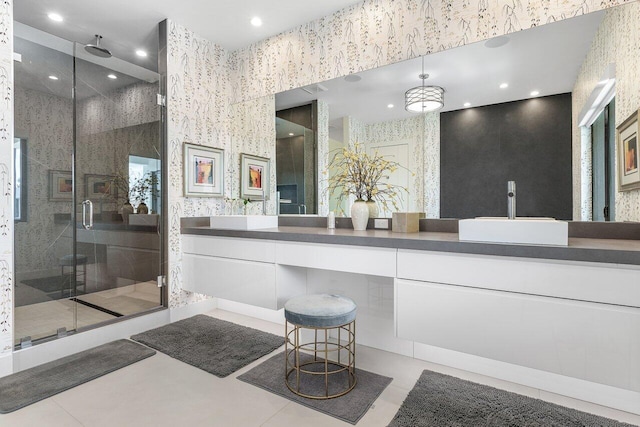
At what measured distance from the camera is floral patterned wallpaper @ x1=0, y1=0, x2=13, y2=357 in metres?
2.10

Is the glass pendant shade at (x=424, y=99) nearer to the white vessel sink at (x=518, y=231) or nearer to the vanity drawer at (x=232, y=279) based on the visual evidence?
the white vessel sink at (x=518, y=231)

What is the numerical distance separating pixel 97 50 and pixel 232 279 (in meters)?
2.26

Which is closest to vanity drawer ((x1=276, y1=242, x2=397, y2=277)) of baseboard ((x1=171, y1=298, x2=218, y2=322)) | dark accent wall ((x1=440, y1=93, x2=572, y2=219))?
dark accent wall ((x1=440, y1=93, x2=572, y2=219))

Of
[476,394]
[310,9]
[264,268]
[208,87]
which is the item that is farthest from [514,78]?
[208,87]

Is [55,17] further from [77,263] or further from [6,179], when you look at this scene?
[77,263]

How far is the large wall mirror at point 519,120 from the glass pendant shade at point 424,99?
40mm

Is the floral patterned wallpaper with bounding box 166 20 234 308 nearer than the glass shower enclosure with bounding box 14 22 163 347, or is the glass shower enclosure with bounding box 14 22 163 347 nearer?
the glass shower enclosure with bounding box 14 22 163 347

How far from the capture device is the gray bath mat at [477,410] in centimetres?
162

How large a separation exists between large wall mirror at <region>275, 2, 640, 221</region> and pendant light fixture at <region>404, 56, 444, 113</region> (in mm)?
37

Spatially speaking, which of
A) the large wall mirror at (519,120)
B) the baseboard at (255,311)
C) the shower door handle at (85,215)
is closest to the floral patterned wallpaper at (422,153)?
the large wall mirror at (519,120)

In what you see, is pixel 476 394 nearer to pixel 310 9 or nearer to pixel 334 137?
pixel 334 137

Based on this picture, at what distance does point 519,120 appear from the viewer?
7.23 feet

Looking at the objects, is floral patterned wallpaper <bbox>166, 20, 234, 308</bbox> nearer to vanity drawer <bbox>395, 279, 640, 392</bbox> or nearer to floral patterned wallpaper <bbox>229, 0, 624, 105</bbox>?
floral patterned wallpaper <bbox>229, 0, 624, 105</bbox>

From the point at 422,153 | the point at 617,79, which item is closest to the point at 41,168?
the point at 422,153
